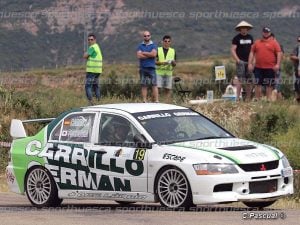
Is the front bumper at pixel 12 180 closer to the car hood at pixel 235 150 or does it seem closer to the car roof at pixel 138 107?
the car roof at pixel 138 107

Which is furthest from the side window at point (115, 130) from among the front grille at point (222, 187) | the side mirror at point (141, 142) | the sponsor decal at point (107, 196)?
the front grille at point (222, 187)

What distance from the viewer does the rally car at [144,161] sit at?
12.5 meters

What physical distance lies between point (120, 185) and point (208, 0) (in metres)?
51.9

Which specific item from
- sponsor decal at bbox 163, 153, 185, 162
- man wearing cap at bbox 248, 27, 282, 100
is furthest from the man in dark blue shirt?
sponsor decal at bbox 163, 153, 185, 162

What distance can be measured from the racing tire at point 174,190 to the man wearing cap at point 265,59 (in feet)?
34.8

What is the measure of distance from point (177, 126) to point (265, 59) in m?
9.71

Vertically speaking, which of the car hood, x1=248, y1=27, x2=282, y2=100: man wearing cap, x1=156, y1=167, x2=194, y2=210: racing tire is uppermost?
x1=248, y1=27, x2=282, y2=100: man wearing cap

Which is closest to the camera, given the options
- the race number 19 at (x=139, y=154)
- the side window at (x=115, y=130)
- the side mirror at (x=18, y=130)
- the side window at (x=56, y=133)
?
the race number 19 at (x=139, y=154)

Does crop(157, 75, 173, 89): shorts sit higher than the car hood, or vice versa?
crop(157, 75, 173, 89): shorts

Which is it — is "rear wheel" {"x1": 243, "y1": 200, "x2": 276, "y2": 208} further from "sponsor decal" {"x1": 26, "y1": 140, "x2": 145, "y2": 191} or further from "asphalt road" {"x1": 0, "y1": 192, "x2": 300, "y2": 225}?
"sponsor decal" {"x1": 26, "y1": 140, "x2": 145, "y2": 191}

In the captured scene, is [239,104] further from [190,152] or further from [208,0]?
[208,0]

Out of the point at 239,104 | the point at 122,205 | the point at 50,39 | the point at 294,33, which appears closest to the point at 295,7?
the point at 294,33

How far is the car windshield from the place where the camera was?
13344 millimetres

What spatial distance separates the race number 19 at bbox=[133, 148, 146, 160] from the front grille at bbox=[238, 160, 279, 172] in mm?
1365
